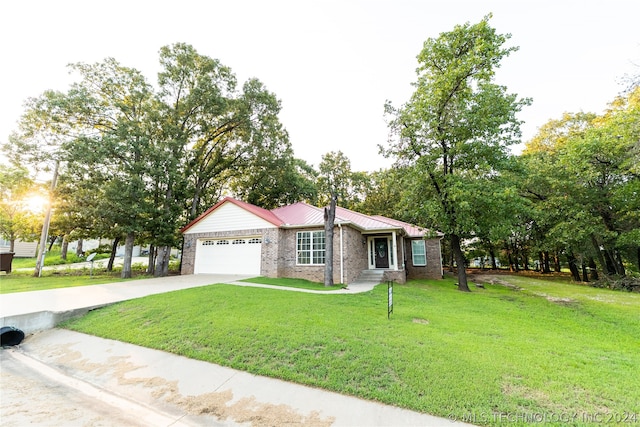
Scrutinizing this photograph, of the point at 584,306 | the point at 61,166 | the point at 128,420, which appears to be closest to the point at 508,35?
the point at 584,306

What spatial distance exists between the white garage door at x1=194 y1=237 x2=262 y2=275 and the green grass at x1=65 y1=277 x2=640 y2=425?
18.7 ft

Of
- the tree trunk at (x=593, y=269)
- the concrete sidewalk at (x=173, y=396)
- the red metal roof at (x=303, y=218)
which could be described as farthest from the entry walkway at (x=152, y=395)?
the tree trunk at (x=593, y=269)

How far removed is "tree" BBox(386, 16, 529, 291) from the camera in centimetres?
1135

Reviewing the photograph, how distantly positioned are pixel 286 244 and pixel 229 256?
342 centimetres

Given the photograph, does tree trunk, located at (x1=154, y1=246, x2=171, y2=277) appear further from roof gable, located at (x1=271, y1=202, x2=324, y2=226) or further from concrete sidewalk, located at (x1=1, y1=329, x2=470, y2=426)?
concrete sidewalk, located at (x1=1, y1=329, x2=470, y2=426)

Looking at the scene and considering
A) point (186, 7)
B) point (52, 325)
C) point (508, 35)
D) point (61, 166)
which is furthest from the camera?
point (61, 166)

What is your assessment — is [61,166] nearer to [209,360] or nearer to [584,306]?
[209,360]

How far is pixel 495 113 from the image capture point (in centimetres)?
1166

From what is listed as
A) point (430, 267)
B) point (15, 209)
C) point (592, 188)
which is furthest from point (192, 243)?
point (592, 188)

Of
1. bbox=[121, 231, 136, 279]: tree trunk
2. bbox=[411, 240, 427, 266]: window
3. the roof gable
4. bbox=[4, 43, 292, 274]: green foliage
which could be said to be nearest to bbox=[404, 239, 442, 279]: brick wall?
bbox=[411, 240, 427, 266]: window

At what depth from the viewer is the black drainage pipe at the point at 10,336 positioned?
546 centimetres

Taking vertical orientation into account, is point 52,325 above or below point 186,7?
below

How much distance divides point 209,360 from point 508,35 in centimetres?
1582

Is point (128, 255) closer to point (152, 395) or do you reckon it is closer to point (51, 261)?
point (51, 261)
